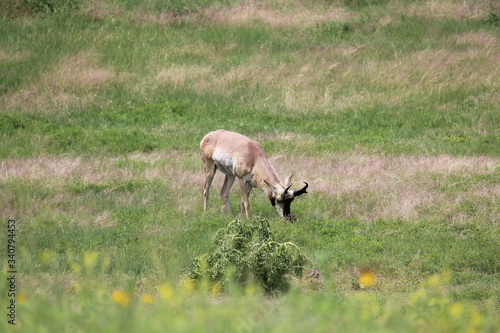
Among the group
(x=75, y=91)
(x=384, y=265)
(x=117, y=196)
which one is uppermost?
(x=384, y=265)

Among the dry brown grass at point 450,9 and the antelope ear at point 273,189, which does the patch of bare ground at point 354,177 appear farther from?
the dry brown grass at point 450,9

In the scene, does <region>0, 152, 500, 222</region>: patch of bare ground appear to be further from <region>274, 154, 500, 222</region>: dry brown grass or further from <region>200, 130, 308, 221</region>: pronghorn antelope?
<region>200, 130, 308, 221</region>: pronghorn antelope

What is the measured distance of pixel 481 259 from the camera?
36.4 feet

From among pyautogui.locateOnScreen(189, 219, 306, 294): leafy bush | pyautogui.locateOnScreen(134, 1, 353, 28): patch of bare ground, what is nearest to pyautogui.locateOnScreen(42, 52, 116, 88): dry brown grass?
pyautogui.locateOnScreen(134, 1, 353, 28): patch of bare ground

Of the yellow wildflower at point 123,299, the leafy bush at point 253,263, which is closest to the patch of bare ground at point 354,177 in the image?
the leafy bush at point 253,263

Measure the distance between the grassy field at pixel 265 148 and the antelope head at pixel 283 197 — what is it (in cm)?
30

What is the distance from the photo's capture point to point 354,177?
15148mm

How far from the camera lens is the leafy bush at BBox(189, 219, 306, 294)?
9758mm

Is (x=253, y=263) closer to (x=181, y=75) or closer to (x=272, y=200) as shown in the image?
(x=272, y=200)

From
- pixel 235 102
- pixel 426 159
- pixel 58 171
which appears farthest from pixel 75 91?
pixel 426 159

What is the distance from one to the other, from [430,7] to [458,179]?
16326 mm

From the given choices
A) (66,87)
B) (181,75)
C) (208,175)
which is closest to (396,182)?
(208,175)

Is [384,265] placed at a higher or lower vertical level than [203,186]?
higher

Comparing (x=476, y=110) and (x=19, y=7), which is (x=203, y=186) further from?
(x=19, y=7)
